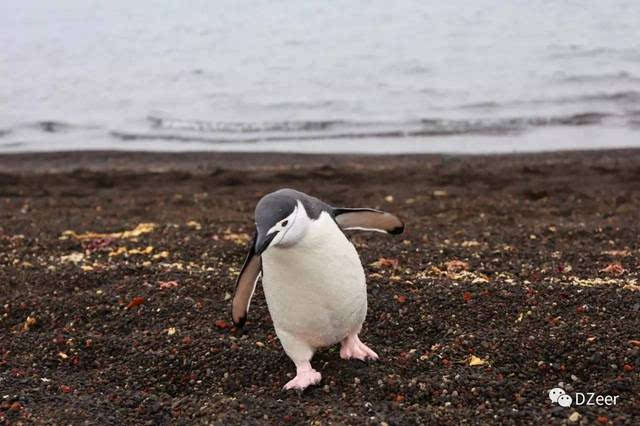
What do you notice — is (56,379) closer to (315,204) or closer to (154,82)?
(315,204)

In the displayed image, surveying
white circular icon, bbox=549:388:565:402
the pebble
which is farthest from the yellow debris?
the pebble

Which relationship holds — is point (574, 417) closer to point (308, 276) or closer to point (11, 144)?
point (308, 276)

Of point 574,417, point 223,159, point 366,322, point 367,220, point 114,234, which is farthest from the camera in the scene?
point 223,159

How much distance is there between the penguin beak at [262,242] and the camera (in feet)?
7.42

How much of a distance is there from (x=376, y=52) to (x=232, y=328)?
539 inches

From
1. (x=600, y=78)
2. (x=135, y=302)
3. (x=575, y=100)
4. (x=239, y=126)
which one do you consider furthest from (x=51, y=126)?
(x=135, y=302)

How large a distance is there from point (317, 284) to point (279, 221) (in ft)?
1.31

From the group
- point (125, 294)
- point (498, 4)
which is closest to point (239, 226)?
point (125, 294)

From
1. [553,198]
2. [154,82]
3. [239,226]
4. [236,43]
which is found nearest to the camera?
[239,226]

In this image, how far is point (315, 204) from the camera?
2.60 meters

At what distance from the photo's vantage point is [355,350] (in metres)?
3.00

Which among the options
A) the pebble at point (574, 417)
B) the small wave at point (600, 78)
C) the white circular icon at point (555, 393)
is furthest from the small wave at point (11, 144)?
the pebble at point (574, 417)

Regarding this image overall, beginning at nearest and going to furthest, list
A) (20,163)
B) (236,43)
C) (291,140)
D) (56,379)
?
(56,379)
(20,163)
(291,140)
(236,43)

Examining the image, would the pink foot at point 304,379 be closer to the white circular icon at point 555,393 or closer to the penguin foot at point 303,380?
the penguin foot at point 303,380
